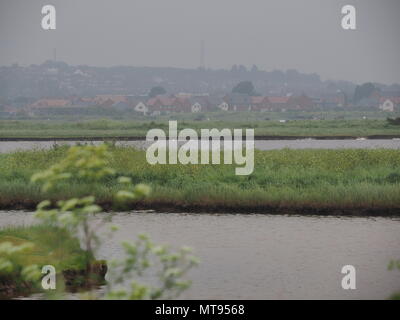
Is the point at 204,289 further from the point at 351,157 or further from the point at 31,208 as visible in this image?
the point at 351,157

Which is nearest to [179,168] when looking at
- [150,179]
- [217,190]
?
A: [150,179]

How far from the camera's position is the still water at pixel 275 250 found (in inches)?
797

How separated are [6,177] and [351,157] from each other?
672 inches

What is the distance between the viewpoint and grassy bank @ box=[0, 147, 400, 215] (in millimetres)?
32438

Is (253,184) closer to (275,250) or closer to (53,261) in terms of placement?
(275,250)

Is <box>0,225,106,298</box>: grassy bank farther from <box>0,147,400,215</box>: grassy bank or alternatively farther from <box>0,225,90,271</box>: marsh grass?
<box>0,147,400,215</box>: grassy bank

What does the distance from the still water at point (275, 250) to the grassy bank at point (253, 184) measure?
1.21 metres

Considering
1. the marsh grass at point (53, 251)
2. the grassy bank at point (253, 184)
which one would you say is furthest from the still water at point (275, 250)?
the marsh grass at point (53, 251)

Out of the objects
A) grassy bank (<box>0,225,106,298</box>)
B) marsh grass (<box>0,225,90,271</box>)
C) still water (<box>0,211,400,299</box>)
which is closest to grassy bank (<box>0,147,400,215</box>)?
still water (<box>0,211,400,299</box>)

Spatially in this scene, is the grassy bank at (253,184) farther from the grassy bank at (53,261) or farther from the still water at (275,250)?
the grassy bank at (53,261)

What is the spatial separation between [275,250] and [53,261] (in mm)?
8024

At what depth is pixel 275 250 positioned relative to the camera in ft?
82.7

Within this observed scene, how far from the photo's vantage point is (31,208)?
111ft
